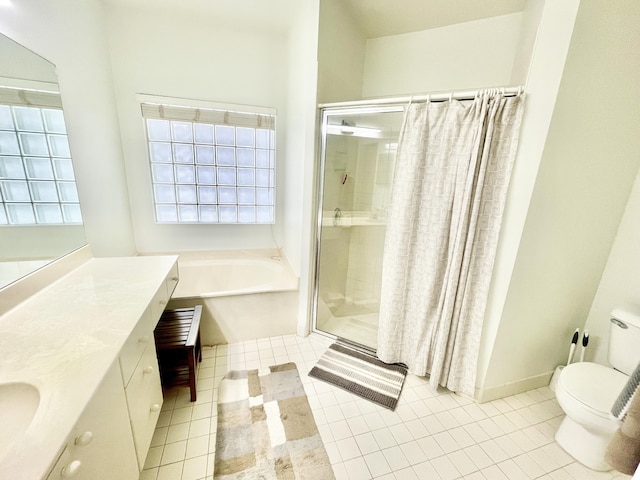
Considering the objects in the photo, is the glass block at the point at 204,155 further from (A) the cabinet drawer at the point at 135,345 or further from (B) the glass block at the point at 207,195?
(A) the cabinet drawer at the point at 135,345

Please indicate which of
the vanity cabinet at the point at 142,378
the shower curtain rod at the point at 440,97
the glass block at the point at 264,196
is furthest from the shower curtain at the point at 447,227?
the glass block at the point at 264,196

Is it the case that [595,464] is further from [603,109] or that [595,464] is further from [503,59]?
[503,59]

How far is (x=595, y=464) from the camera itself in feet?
4.35

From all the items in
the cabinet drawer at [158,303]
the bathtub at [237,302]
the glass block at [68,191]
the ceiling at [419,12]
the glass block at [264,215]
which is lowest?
the bathtub at [237,302]

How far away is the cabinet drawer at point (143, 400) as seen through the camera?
→ 0.99 metres

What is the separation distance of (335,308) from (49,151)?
2245 mm

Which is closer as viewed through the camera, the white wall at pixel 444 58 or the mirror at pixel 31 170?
the mirror at pixel 31 170

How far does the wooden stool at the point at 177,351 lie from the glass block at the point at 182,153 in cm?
167

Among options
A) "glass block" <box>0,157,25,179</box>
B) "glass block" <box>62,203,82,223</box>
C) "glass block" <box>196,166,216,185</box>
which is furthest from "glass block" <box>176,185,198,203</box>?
"glass block" <box>0,157,25,179</box>

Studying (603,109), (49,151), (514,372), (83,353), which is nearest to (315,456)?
(83,353)

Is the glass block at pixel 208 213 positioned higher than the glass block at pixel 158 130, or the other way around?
the glass block at pixel 158 130

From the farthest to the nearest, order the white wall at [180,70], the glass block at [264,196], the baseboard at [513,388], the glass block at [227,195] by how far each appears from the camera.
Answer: the glass block at [264,196] → the glass block at [227,195] → the white wall at [180,70] → the baseboard at [513,388]

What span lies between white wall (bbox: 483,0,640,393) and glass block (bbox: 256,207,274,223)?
224 cm

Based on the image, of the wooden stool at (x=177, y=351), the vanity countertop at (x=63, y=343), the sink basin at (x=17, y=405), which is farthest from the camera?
the wooden stool at (x=177, y=351)
